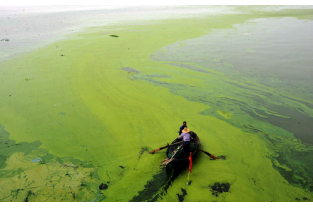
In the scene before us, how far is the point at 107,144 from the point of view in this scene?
4773 mm

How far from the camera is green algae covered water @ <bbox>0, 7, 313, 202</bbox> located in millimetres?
3736

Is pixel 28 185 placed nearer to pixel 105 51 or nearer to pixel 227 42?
pixel 105 51

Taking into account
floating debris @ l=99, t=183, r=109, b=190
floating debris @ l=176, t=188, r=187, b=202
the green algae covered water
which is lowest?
floating debris @ l=99, t=183, r=109, b=190

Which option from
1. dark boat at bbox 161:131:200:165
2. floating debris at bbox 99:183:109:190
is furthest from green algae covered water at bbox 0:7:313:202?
dark boat at bbox 161:131:200:165

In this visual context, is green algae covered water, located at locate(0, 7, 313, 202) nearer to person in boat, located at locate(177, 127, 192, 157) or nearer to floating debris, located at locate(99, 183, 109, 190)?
floating debris, located at locate(99, 183, 109, 190)

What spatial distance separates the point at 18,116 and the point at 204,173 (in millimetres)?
4806

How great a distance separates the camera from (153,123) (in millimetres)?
5449

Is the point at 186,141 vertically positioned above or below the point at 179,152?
above

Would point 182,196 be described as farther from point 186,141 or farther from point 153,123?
point 153,123

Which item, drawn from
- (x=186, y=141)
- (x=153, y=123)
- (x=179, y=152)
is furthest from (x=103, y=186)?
(x=153, y=123)

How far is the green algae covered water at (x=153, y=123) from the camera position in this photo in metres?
3.74

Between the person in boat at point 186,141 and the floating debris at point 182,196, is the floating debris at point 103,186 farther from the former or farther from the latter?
the person in boat at point 186,141

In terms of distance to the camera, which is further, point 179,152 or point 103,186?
point 179,152

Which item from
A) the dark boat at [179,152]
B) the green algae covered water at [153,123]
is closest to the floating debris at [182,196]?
the green algae covered water at [153,123]
